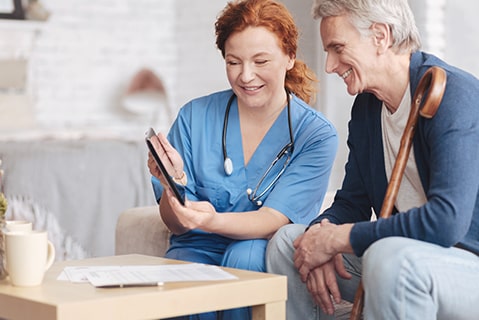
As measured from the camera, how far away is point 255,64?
2.27 meters

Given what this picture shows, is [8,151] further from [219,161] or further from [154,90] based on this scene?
[154,90]

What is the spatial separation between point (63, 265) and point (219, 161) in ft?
1.94

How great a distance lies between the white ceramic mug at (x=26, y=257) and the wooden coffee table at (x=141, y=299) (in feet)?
0.07

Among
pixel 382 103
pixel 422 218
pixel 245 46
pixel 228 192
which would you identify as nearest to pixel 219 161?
pixel 228 192

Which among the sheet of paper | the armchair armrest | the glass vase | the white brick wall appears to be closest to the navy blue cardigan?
the sheet of paper

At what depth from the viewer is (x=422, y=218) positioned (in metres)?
1.67

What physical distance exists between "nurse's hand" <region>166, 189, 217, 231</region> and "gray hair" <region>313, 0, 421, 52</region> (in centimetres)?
54


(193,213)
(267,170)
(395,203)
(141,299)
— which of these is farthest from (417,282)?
(267,170)

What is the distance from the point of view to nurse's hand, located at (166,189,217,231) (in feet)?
6.53

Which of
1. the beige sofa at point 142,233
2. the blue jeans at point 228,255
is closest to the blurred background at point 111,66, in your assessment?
the beige sofa at point 142,233

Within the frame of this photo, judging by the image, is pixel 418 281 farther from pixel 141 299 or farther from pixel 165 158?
pixel 165 158

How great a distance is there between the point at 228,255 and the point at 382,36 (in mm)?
633

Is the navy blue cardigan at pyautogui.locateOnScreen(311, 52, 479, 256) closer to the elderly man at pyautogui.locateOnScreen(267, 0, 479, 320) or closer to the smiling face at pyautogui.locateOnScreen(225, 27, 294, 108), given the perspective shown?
the elderly man at pyautogui.locateOnScreen(267, 0, 479, 320)

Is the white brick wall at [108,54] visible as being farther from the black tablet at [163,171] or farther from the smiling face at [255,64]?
the black tablet at [163,171]
